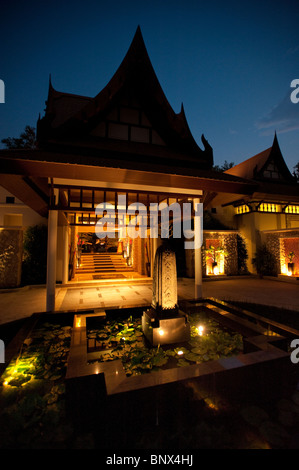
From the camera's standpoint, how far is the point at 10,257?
8.70m

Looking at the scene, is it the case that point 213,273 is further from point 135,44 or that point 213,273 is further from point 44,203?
point 135,44

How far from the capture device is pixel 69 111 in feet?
29.9

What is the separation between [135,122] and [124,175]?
3693 millimetres

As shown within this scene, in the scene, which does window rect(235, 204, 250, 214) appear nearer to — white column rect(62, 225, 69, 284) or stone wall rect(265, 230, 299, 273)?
stone wall rect(265, 230, 299, 273)

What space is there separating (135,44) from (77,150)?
4.61m

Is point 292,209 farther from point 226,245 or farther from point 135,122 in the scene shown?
point 135,122

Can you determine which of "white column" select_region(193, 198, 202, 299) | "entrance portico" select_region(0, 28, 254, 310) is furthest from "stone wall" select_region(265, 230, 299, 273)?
"white column" select_region(193, 198, 202, 299)

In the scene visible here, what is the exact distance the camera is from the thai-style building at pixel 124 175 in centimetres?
489

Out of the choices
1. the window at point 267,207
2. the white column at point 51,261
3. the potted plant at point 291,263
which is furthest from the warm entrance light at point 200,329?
the window at point 267,207

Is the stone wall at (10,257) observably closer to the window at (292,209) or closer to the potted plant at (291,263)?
the potted plant at (291,263)

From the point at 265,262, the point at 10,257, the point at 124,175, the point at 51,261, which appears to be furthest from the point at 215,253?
the point at 10,257

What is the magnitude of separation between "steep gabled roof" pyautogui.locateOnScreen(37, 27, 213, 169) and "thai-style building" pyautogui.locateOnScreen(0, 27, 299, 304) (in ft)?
0.11

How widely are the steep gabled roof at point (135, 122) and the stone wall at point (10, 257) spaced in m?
5.07
